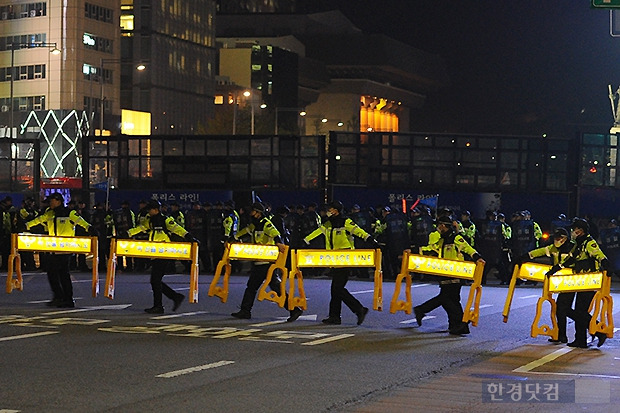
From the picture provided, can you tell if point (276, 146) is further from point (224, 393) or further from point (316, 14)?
point (316, 14)

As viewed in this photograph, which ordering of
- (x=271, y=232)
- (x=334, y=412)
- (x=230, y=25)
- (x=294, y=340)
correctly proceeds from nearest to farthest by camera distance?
1. (x=334, y=412)
2. (x=294, y=340)
3. (x=271, y=232)
4. (x=230, y=25)

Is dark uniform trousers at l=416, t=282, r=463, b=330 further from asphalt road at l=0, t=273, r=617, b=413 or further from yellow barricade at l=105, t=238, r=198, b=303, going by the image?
yellow barricade at l=105, t=238, r=198, b=303

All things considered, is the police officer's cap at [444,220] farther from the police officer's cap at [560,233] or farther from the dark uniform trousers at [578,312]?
the dark uniform trousers at [578,312]

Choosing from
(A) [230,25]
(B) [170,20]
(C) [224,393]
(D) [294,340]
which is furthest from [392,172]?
(A) [230,25]

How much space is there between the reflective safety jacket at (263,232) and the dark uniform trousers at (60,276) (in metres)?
2.97

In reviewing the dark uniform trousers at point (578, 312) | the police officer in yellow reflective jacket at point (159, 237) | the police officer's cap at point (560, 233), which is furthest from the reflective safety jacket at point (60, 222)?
the dark uniform trousers at point (578, 312)

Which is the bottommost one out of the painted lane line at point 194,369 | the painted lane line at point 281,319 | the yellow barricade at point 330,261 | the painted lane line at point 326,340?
the painted lane line at point 281,319

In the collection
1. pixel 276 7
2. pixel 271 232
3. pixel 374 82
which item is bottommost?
pixel 271 232

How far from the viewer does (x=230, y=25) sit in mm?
186500

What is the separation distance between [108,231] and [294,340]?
1715 centimetres

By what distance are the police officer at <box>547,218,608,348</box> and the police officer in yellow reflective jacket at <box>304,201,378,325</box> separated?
3071 mm

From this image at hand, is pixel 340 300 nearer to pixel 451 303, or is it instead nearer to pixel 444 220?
pixel 451 303

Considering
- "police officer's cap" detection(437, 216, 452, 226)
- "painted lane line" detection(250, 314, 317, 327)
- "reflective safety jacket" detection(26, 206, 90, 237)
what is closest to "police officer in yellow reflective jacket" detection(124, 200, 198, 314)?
"reflective safety jacket" detection(26, 206, 90, 237)

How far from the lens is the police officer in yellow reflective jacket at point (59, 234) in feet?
65.8
